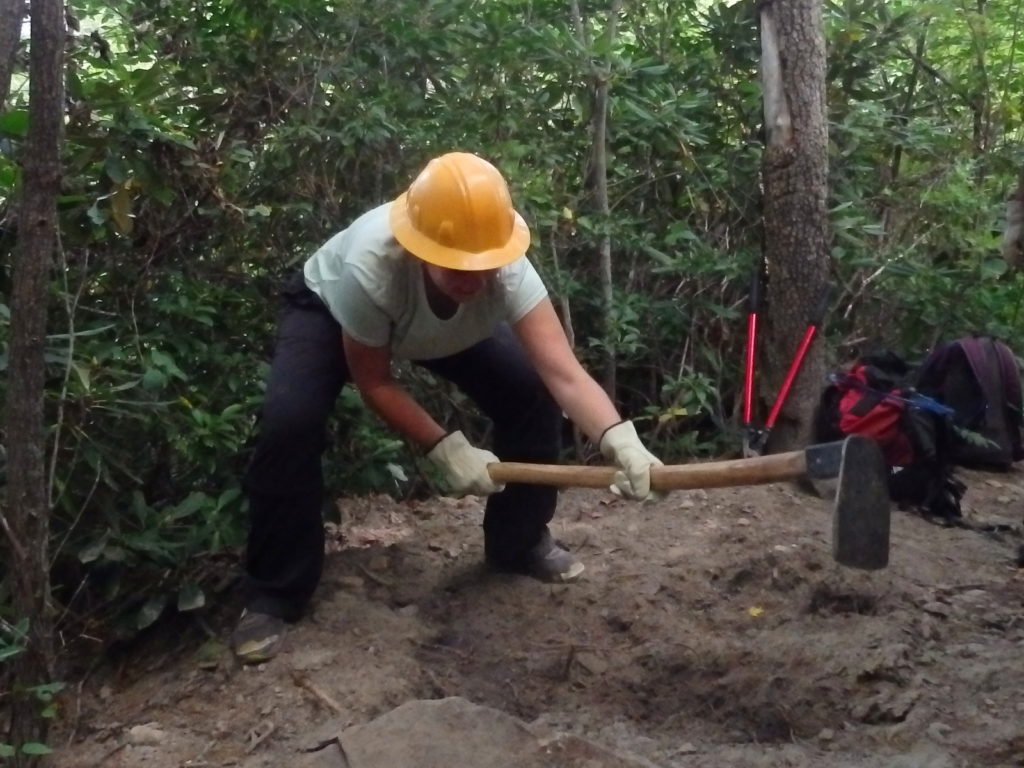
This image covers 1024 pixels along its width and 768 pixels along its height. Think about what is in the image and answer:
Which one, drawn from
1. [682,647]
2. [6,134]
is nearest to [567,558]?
[682,647]

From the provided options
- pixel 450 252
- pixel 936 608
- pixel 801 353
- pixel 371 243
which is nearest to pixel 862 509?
pixel 936 608

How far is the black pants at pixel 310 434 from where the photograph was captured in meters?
3.50

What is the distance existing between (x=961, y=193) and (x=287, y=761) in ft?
15.3

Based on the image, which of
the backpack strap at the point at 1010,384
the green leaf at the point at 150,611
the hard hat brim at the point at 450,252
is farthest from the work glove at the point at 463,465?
the backpack strap at the point at 1010,384

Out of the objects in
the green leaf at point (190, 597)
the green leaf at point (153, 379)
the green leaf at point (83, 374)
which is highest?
the green leaf at point (83, 374)

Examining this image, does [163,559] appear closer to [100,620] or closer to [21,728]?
[100,620]

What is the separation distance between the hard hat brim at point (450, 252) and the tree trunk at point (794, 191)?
244 centimetres

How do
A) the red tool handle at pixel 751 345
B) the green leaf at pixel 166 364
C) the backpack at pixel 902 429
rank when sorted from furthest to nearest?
the red tool handle at pixel 751 345 < the backpack at pixel 902 429 < the green leaf at pixel 166 364

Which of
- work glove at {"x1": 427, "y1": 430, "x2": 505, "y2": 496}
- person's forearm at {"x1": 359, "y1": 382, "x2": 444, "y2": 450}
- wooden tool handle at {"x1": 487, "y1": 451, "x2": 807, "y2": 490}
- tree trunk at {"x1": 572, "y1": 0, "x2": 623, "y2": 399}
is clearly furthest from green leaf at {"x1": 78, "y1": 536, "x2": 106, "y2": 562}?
tree trunk at {"x1": 572, "y1": 0, "x2": 623, "y2": 399}

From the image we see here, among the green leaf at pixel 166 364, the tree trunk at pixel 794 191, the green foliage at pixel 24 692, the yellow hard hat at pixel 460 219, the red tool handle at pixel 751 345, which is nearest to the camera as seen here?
the green foliage at pixel 24 692

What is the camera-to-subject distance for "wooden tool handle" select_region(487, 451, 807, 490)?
118 inches

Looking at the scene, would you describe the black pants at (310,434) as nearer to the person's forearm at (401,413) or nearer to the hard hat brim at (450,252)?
the person's forearm at (401,413)

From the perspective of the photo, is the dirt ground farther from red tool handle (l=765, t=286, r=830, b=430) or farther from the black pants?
red tool handle (l=765, t=286, r=830, b=430)

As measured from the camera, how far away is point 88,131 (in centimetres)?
380
